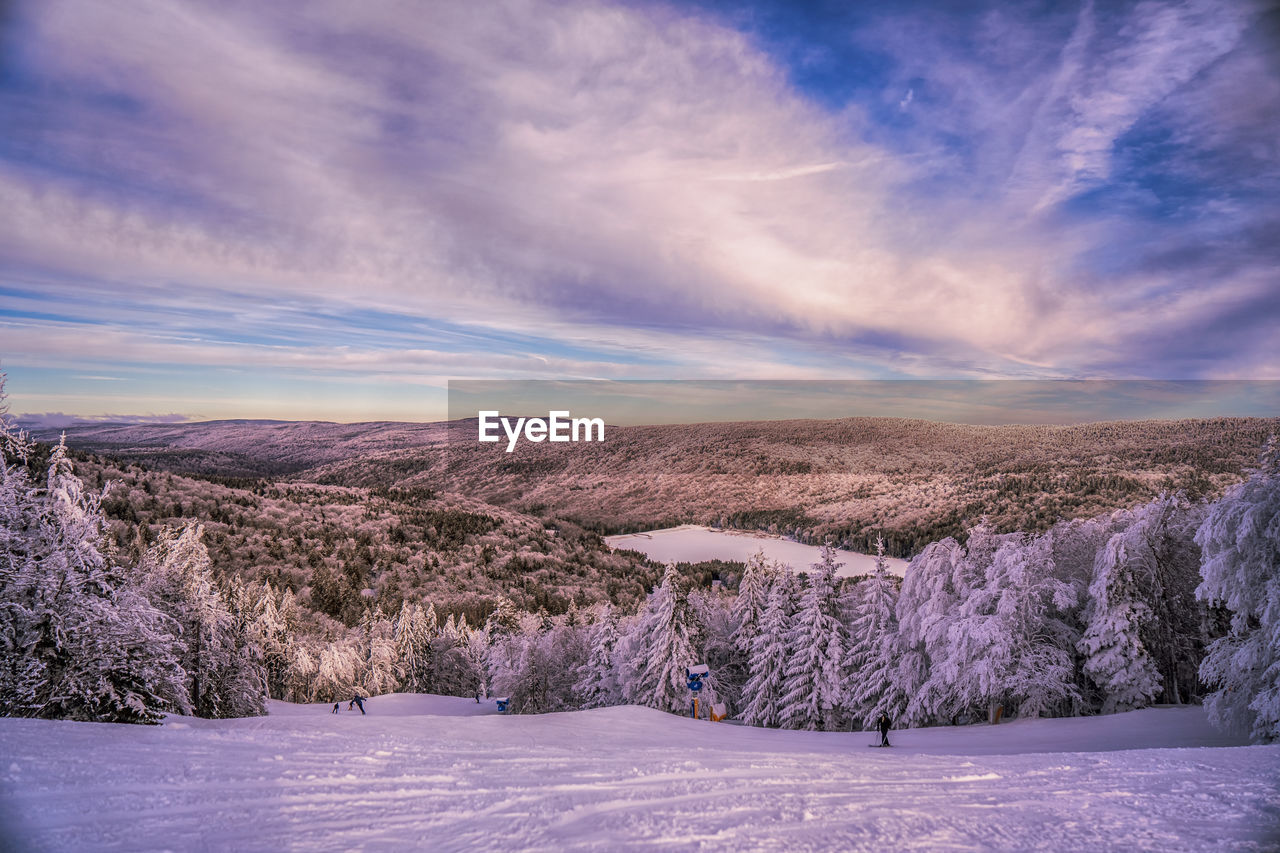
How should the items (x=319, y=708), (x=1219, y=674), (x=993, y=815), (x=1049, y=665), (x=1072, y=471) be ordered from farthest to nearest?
(x=1072, y=471), (x=319, y=708), (x=1049, y=665), (x=1219, y=674), (x=993, y=815)

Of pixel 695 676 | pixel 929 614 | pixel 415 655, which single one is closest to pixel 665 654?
pixel 695 676

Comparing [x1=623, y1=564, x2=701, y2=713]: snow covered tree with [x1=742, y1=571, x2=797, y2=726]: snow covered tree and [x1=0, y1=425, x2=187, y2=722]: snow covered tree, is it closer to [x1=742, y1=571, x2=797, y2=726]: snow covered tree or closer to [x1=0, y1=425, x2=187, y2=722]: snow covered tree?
[x1=742, y1=571, x2=797, y2=726]: snow covered tree

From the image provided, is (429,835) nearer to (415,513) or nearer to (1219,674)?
(1219,674)

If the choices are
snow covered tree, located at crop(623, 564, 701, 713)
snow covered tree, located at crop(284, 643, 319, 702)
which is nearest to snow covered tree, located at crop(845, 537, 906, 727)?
snow covered tree, located at crop(623, 564, 701, 713)

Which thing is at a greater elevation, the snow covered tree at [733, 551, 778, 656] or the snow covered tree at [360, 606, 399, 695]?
the snow covered tree at [733, 551, 778, 656]

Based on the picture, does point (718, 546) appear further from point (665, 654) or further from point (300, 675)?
point (665, 654)

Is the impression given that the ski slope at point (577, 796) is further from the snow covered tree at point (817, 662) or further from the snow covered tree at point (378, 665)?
the snow covered tree at point (378, 665)

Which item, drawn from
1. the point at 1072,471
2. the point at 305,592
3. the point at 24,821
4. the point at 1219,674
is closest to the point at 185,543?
the point at 24,821
